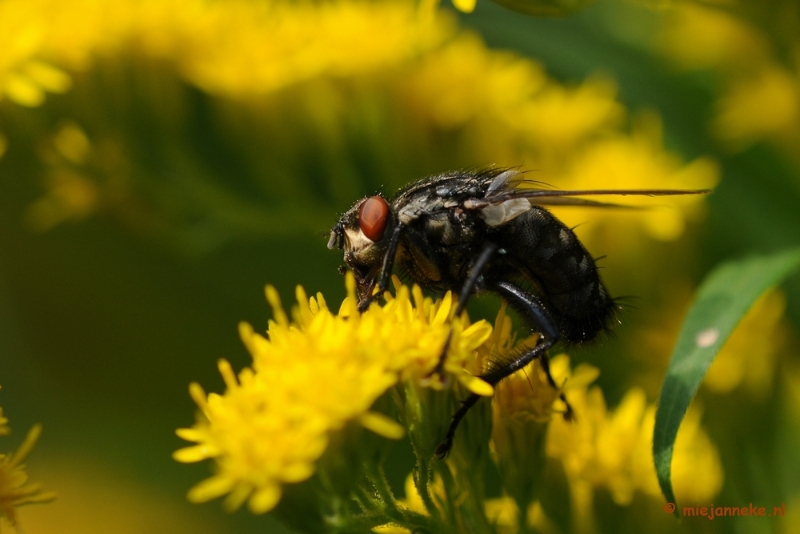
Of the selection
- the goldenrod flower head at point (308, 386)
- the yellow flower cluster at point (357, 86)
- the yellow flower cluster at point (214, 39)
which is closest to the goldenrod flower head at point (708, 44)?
the yellow flower cluster at point (357, 86)

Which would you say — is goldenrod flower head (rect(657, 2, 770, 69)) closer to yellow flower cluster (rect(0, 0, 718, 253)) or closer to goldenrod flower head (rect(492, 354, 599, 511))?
yellow flower cluster (rect(0, 0, 718, 253))

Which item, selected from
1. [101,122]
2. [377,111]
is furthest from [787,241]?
[101,122]

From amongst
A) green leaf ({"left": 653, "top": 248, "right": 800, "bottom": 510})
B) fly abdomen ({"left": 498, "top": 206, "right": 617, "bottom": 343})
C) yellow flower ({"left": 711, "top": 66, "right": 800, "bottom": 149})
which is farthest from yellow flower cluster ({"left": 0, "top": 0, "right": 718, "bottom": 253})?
fly abdomen ({"left": 498, "top": 206, "right": 617, "bottom": 343})

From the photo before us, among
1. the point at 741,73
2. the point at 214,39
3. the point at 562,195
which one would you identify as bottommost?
the point at 562,195

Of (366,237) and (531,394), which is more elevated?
(366,237)

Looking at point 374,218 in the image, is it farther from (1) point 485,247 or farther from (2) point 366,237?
(1) point 485,247

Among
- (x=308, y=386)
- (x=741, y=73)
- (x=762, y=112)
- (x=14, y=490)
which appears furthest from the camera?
(x=741, y=73)

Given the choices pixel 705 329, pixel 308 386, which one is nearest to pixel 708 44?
pixel 705 329

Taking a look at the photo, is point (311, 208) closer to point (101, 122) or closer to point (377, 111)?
point (377, 111)
